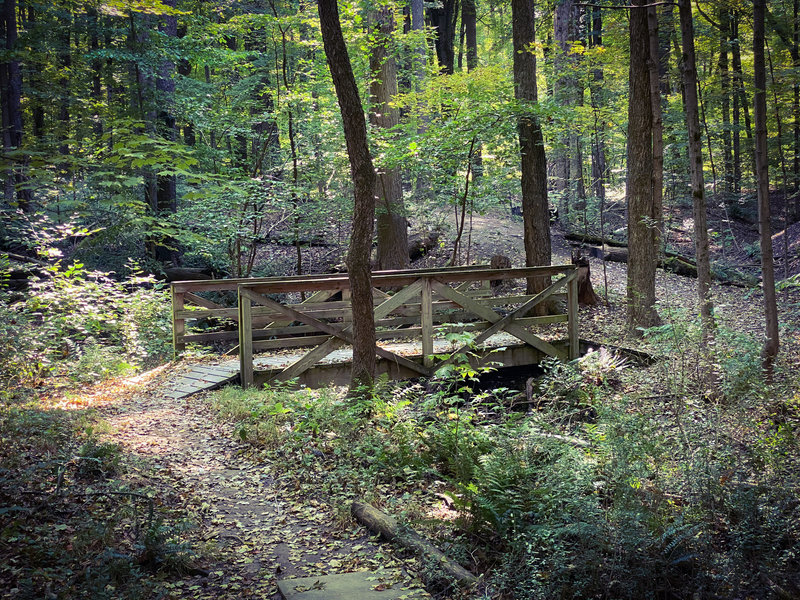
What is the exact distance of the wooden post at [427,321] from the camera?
352 inches

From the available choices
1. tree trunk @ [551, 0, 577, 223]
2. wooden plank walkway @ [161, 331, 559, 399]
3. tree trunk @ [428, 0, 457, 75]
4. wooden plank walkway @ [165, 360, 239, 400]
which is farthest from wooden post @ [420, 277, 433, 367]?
tree trunk @ [428, 0, 457, 75]

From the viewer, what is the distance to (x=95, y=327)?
991 centimetres

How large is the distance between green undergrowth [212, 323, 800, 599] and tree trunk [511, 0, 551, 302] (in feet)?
22.0

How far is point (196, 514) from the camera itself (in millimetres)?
4254

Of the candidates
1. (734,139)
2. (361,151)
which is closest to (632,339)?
(361,151)

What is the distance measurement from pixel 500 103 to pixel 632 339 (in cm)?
546

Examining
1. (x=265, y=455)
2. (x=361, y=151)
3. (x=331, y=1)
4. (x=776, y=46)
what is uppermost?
(x=776, y=46)

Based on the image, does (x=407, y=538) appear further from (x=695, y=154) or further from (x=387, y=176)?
(x=387, y=176)

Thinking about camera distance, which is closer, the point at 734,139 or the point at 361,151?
the point at 361,151

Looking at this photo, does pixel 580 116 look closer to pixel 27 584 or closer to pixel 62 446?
pixel 62 446

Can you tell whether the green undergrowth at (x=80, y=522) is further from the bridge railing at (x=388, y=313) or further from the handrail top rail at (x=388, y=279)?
the handrail top rail at (x=388, y=279)

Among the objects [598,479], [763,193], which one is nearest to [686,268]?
[763,193]

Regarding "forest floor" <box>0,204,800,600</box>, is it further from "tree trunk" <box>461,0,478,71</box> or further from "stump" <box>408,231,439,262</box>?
"tree trunk" <box>461,0,478,71</box>

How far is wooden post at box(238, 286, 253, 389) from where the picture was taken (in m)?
8.06
